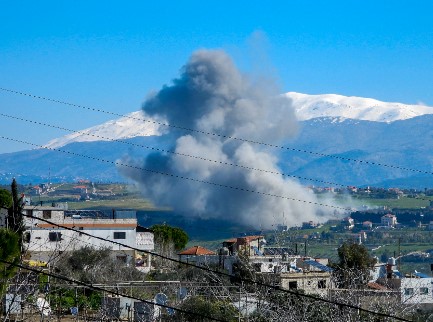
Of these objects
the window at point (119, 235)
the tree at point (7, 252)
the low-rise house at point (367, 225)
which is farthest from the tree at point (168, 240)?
the low-rise house at point (367, 225)

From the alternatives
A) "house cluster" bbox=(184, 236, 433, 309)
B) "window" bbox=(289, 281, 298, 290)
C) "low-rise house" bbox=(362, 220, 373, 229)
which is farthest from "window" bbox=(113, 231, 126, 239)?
"low-rise house" bbox=(362, 220, 373, 229)

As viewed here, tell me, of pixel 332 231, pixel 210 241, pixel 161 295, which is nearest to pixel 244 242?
pixel 161 295

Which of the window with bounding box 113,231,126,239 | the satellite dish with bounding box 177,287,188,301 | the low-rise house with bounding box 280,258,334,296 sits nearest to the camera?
the satellite dish with bounding box 177,287,188,301

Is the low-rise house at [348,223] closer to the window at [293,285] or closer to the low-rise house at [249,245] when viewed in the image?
the low-rise house at [249,245]

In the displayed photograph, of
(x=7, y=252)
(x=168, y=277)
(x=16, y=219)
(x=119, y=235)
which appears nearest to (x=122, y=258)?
(x=119, y=235)

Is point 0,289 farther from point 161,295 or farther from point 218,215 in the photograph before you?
point 218,215

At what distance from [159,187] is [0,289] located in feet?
535

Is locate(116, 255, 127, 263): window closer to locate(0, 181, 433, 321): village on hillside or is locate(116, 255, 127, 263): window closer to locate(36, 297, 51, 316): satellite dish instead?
locate(0, 181, 433, 321): village on hillside

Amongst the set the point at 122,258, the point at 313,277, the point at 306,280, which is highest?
the point at 122,258

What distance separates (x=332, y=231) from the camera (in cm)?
13588

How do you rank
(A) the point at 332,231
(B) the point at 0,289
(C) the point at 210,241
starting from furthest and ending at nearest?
(A) the point at 332,231
(C) the point at 210,241
(B) the point at 0,289

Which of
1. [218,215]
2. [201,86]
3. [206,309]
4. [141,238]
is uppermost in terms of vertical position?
[201,86]

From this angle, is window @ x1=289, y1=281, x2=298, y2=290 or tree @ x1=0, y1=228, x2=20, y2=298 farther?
window @ x1=289, y1=281, x2=298, y2=290

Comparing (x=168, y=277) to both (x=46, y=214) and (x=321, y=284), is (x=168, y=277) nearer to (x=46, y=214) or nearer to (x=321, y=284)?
(x=321, y=284)
